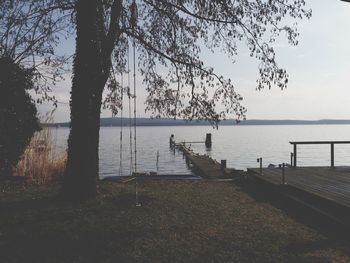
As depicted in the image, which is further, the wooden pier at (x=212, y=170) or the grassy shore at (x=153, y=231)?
the wooden pier at (x=212, y=170)

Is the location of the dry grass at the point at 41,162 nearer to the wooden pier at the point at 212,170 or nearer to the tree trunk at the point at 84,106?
the tree trunk at the point at 84,106

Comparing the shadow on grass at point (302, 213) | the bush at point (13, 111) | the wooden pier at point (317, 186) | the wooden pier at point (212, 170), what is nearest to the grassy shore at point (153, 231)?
the shadow on grass at point (302, 213)

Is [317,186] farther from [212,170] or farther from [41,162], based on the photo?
[212,170]

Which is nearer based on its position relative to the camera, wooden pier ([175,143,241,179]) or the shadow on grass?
the shadow on grass

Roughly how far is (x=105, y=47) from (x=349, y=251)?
8.55 metres

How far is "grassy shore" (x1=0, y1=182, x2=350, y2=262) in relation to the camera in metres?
7.14

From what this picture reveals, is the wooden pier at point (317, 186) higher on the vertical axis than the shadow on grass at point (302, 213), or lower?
higher

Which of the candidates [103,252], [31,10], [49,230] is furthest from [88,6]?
[103,252]

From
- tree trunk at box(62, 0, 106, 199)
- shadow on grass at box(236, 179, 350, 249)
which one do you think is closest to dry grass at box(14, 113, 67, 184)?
tree trunk at box(62, 0, 106, 199)

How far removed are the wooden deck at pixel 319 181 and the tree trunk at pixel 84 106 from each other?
20.9 ft

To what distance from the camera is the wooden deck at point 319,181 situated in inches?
435

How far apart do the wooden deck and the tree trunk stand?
6.38 meters

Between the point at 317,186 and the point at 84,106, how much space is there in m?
7.58

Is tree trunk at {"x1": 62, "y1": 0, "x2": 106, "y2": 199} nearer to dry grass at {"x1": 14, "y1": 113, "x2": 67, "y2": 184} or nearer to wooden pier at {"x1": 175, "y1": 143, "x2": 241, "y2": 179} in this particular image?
dry grass at {"x1": 14, "y1": 113, "x2": 67, "y2": 184}
